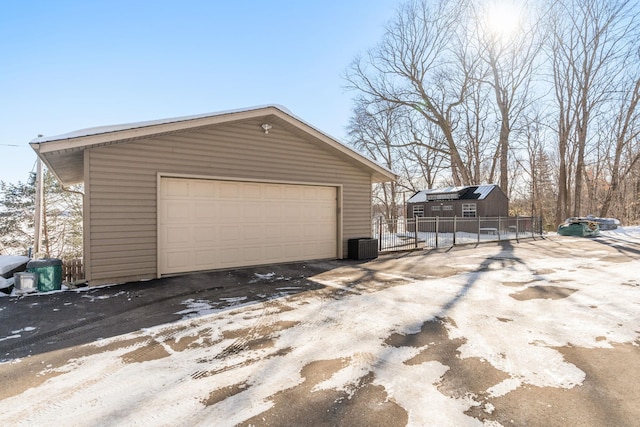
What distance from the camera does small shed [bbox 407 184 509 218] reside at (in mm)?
19609

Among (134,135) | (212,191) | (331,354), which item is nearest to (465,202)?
(212,191)

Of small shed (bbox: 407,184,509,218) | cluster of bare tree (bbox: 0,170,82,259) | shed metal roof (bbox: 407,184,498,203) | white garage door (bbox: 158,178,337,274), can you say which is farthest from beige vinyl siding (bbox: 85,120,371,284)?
cluster of bare tree (bbox: 0,170,82,259)

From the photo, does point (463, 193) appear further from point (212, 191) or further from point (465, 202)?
point (212, 191)

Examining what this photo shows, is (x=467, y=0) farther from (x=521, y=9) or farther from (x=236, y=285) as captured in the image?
(x=236, y=285)

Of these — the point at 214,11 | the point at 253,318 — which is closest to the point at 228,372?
the point at 253,318

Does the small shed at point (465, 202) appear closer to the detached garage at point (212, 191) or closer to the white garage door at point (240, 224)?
the detached garage at point (212, 191)

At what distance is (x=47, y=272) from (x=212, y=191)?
3168mm

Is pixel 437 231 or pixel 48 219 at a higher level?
pixel 48 219

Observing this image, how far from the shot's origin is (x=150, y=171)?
246 inches

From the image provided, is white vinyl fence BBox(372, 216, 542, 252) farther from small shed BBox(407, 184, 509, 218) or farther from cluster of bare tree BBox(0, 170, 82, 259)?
cluster of bare tree BBox(0, 170, 82, 259)

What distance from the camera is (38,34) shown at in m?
7.96

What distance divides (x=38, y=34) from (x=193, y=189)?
19.7ft

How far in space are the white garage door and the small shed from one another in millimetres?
14264

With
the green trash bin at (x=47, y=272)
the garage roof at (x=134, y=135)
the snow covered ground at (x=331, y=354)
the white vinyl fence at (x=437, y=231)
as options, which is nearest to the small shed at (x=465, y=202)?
the white vinyl fence at (x=437, y=231)
